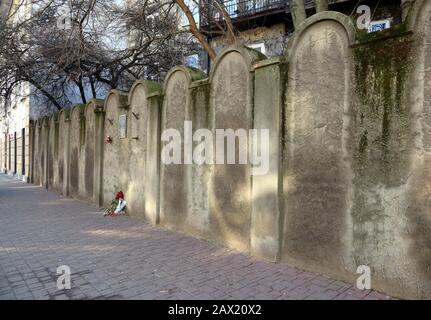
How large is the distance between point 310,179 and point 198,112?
266 cm

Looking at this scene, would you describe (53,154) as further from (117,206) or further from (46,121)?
(117,206)

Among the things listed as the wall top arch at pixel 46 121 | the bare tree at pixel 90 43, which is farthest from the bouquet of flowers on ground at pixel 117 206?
the wall top arch at pixel 46 121

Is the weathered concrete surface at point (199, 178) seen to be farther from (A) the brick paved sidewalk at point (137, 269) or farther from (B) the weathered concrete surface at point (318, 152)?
(B) the weathered concrete surface at point (318, 152)

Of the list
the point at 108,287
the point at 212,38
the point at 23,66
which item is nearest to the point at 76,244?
the point at 108,287

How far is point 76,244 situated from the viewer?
602cm

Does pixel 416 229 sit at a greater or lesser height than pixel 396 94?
lesser

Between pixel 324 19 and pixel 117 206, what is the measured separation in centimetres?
630

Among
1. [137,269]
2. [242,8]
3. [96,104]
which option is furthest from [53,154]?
[137,269]

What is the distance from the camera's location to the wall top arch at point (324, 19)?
4.14m

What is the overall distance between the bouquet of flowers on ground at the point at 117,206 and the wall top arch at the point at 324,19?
552 cm

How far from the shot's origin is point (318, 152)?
4.46 meters

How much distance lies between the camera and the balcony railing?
1299 cm
